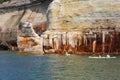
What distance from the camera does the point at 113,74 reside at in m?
45.5

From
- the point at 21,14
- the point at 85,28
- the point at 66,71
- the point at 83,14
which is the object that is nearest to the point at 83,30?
the point at 85,28

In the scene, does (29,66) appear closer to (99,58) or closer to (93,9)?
(99,58)

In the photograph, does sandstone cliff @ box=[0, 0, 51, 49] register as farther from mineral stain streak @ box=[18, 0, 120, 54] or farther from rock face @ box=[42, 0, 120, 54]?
rock face @ box=[42, 0, 120, 54]

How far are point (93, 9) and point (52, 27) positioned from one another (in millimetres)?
6558

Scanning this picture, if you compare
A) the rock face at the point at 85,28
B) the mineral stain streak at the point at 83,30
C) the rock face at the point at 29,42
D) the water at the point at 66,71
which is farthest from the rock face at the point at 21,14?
the water at the point at 66,71

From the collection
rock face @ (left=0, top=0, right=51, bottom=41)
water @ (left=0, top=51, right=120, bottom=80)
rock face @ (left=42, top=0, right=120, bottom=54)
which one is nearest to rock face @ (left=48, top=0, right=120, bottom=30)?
rock face @ (left=42, top=0, right=120, bottom=54)

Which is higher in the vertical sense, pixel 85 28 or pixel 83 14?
pixel 83 14

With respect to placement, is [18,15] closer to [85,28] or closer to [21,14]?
[21,14]

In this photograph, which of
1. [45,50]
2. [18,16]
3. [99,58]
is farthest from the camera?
[18,16]

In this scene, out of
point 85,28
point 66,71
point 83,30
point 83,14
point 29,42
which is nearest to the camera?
point 66,71

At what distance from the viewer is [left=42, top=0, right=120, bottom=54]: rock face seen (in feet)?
234

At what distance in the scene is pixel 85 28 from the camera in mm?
72875

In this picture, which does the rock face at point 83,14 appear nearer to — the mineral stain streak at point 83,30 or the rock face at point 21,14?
the mineral stain streak at point 83,30

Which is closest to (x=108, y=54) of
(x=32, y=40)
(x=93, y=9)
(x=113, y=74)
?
(x=93, y=9)
